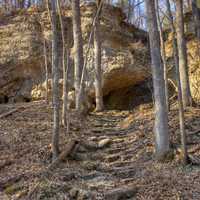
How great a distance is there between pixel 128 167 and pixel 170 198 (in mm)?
2091

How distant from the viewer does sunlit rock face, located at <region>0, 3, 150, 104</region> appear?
1631 centimetres

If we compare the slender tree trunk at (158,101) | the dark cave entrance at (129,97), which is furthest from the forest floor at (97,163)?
the dark cave entrance at (129,97)

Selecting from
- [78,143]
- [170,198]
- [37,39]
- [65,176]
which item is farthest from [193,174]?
[37,39]

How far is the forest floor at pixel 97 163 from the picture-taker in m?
5.95

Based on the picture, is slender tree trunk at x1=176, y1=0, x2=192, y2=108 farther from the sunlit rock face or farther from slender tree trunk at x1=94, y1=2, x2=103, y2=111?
the sunlit rock face

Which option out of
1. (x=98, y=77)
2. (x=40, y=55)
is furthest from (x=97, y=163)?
(x=40, y=55)

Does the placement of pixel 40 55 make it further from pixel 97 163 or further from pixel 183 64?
pixel 97 163

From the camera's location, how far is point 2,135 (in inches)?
358

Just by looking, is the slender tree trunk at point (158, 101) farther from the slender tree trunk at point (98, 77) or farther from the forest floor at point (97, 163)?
the slender tree trunk at point (98, 77)

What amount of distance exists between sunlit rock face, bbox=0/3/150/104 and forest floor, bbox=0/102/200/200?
4.76 m

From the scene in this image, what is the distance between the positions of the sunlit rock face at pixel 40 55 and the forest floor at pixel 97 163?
4762mm

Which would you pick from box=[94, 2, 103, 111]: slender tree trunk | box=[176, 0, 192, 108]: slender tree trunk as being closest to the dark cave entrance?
box=[94, 2, 103, 111]: slender tree trunk

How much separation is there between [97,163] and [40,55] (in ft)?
32.5

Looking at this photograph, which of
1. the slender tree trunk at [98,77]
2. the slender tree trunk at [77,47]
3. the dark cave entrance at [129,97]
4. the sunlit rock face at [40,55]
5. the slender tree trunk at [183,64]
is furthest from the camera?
the dark cave entrance at [129,97]
